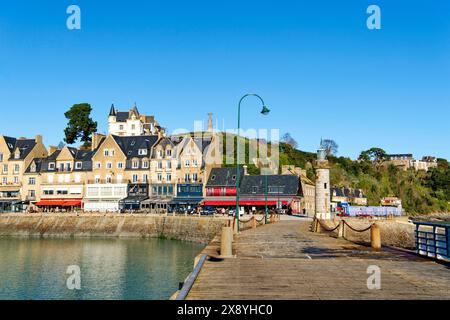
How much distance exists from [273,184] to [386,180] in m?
77.8

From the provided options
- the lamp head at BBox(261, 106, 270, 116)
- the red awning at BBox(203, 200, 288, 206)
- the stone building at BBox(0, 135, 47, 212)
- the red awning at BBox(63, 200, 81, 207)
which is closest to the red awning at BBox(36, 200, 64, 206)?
the red awning at BBox(63, 200, 81, 207)

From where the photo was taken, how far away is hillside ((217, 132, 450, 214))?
126 meters

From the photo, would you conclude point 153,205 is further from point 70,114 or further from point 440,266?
point 440,266

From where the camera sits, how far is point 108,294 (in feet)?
85.5

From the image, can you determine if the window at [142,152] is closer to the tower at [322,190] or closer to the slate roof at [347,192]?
the tower at [322,190]

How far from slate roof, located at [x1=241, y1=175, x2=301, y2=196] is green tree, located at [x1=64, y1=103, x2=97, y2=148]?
144 ft

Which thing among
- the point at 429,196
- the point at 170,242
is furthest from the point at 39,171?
the point at 429,196

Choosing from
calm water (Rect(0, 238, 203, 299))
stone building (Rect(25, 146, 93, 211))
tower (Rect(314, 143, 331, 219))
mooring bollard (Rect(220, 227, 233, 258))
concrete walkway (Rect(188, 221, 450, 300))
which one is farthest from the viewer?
stone building (Rect(25, 146, 93, 211))

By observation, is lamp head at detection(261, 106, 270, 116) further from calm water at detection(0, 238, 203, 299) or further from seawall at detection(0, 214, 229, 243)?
seawall at detection(0, 214, 229, 243)

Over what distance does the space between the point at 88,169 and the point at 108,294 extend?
184 feet

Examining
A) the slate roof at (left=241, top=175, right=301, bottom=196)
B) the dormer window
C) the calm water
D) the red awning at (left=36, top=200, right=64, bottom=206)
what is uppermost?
the dormer window

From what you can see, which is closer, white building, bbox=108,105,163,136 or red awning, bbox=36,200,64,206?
red awning, bbox=36,200,64,206

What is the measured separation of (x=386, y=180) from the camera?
14050 centimetres

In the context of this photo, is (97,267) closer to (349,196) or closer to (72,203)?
(72,203)
